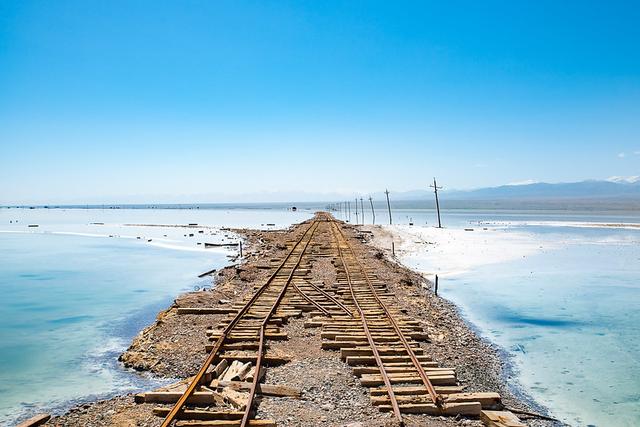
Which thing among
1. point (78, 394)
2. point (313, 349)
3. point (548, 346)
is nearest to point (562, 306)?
point (548, 346)

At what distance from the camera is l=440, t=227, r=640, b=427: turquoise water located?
11.0m

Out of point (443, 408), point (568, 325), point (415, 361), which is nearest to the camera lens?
point (443, 408)

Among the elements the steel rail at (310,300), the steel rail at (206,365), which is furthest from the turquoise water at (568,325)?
the steel rail at (206,365)

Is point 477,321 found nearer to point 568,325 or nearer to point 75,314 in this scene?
point 568,325

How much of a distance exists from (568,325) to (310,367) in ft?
36.6

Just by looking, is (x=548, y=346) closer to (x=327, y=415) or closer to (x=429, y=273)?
(x=327, y=415)

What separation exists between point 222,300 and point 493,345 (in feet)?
30.3

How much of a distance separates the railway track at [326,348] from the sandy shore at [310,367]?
0.91 ft

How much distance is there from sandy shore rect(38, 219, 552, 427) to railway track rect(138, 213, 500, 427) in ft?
0.91

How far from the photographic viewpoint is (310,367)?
34.1 feet

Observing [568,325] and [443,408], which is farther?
[568,325]

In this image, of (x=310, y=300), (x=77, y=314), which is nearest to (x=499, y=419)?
(x=310, y=300)

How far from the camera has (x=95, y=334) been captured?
16.9 m

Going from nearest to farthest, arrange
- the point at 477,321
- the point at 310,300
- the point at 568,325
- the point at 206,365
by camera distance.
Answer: the point at 206,365 → the point at 310,300 → the point at 568,325 → the point at 477,321
